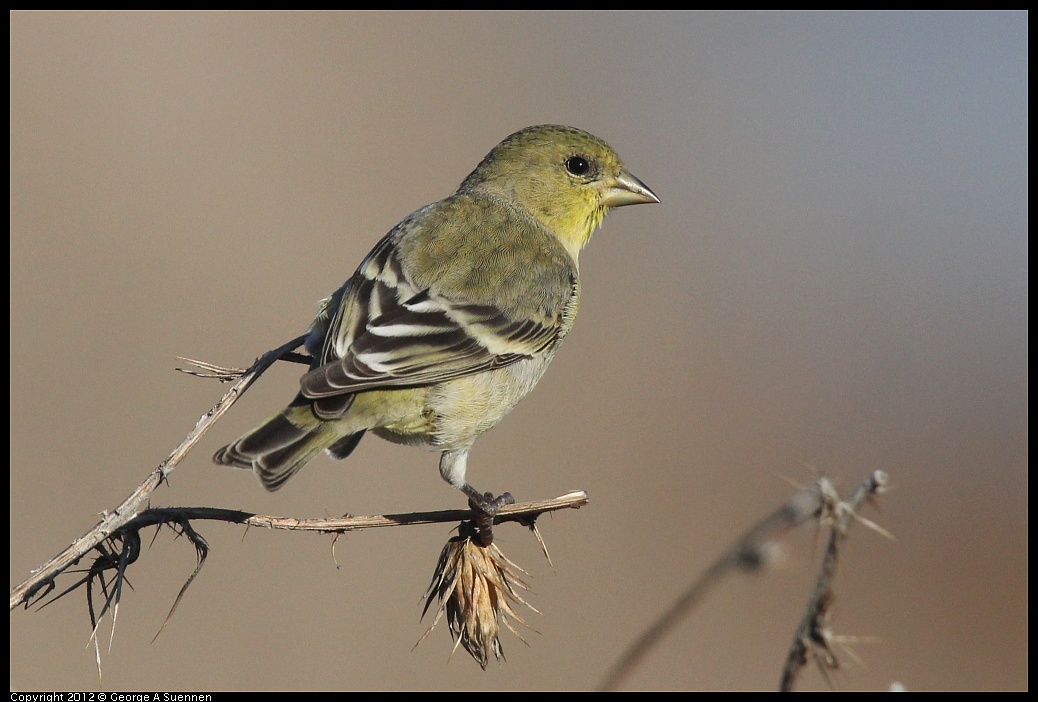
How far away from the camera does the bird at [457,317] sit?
3.59 meters

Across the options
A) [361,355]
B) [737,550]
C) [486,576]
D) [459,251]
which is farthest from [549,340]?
[737,550]

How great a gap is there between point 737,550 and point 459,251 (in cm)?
331

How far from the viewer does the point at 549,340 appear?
461cm

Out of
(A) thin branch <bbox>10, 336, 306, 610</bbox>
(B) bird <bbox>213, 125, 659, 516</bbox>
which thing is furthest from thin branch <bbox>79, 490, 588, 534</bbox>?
(B) bird <bbox>213, 125, 659, 516</bbox>

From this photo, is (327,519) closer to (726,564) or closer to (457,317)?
(726,564)

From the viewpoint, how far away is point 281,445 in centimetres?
349

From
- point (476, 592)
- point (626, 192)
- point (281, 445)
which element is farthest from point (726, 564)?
point (626, 192)

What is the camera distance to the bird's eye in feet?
17.6

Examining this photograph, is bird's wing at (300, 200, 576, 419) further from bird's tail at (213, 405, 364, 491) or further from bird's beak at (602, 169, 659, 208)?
bird's beak at (602, 169, 659, 208)

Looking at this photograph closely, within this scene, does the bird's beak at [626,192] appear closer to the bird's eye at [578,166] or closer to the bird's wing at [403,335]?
the bird's eye at [578,166]

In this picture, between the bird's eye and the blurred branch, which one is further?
the bird's eye

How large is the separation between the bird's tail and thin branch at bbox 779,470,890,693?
2247 millimetres

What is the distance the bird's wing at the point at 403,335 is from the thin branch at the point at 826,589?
2256mm

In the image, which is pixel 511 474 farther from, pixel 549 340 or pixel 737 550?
pixel 737 550
